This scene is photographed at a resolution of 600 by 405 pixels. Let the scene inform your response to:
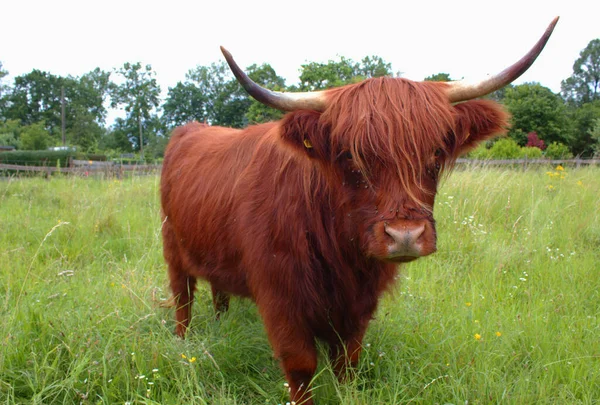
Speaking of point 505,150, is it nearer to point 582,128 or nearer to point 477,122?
point 477,122

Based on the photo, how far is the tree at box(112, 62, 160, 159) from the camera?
69125mm

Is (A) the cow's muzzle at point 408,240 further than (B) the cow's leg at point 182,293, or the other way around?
(B) the cow's leg at point 182,293

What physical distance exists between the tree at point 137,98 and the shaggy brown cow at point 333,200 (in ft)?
232

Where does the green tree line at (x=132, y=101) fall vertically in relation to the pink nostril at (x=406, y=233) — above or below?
above

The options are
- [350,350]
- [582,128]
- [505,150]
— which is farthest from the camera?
[582,128]

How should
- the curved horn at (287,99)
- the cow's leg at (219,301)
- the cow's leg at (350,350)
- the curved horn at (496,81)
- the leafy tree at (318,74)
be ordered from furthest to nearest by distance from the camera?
the leafy tree at (318,74)
the cow's leg at (219,301)
the cow's leg at (350,350)
the curved horn at (287,99)
the curved horn at (496,81)

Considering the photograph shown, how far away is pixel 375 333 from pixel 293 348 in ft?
2.78

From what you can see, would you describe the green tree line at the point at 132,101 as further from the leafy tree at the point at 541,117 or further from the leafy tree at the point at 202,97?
the leafy tree at the point at 541,117

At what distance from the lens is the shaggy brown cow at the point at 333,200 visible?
184 centimetres

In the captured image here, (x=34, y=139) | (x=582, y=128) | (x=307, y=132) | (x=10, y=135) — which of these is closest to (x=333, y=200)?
(x=307, y=132)

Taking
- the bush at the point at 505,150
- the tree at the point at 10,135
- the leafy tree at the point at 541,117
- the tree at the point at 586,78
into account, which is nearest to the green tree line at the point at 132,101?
the tree at the point at 586,78

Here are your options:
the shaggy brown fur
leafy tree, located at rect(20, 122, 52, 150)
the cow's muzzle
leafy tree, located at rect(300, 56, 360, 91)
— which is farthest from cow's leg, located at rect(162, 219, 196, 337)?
leafy tree, located at rect(20, 122, 52, 150)

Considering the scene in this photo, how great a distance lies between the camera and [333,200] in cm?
221

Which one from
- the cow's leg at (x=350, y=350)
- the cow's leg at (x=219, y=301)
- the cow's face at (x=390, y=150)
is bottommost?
the cow's leg at (x=219, y=301)
